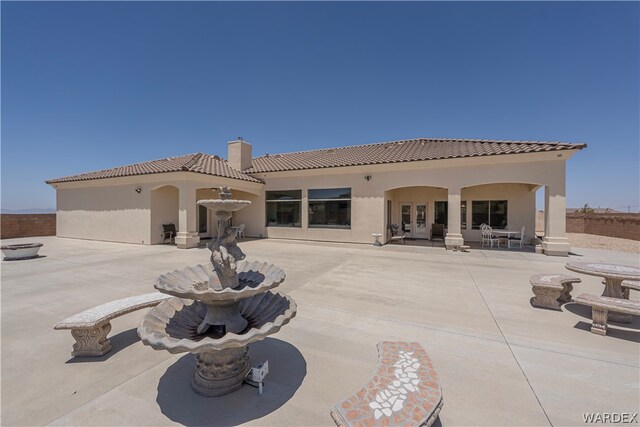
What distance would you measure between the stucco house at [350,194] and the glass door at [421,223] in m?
0.06

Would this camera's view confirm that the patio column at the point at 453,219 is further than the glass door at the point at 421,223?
No

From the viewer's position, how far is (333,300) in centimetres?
546

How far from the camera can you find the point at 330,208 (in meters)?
14.8

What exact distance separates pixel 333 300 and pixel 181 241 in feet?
32.7

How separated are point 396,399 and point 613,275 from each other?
5.44 m

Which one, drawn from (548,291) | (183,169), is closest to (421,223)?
(548,291)

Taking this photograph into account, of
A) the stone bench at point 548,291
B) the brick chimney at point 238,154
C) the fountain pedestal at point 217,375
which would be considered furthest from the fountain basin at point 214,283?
the brick chimney at point 238,154

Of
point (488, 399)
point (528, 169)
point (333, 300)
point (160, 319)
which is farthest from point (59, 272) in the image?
point (528, 169)

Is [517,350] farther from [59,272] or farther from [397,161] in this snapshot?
[59,272]

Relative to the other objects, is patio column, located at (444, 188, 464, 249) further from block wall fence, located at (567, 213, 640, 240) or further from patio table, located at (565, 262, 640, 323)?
block wall fence, located at (567, 213, 640, 240)

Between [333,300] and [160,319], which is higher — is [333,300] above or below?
below

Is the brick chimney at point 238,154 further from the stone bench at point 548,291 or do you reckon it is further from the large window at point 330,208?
the stone bench at point 548,291

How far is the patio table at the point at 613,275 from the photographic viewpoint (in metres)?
4.57

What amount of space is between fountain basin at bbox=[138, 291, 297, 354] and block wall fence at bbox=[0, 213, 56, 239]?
21.7 meters
